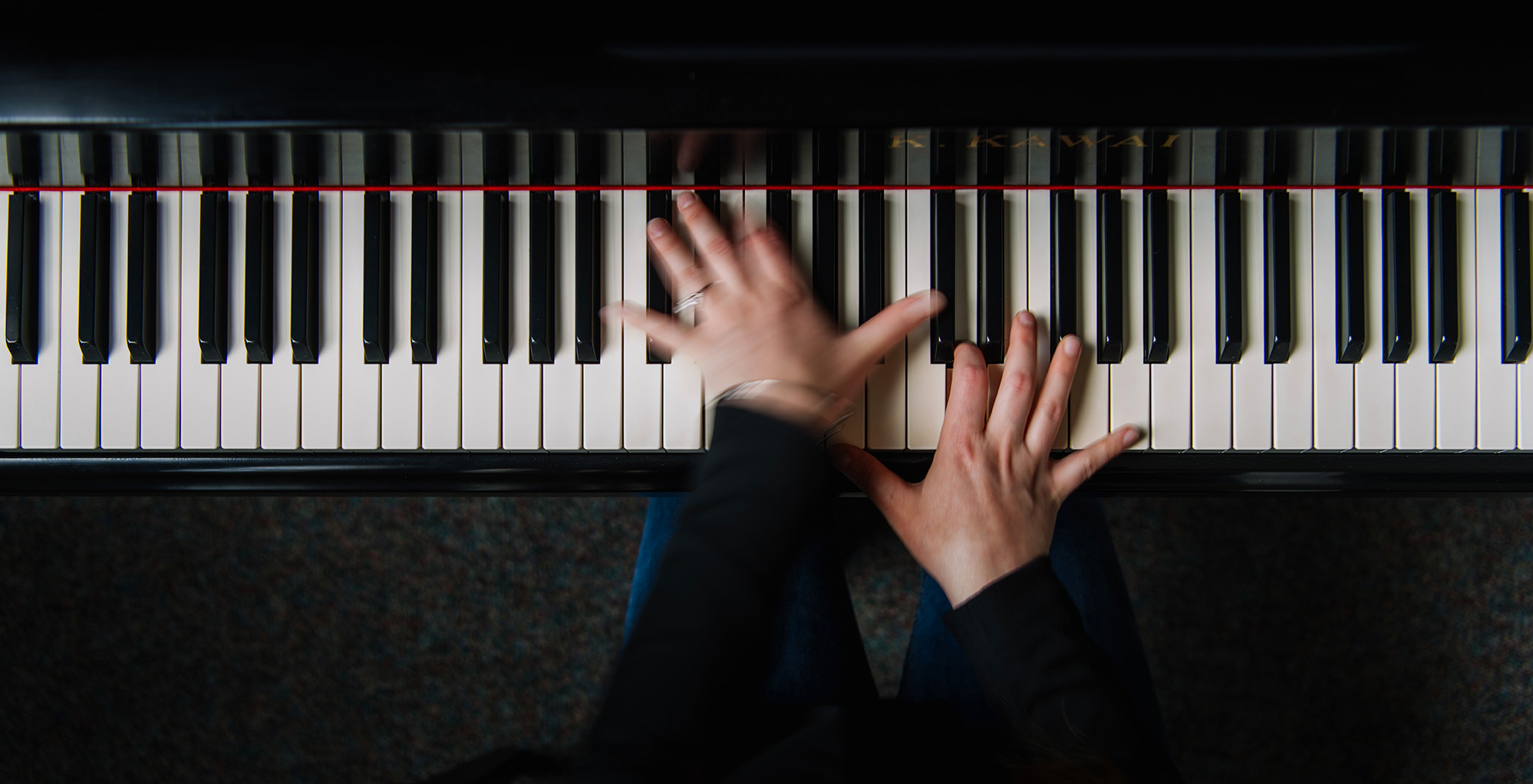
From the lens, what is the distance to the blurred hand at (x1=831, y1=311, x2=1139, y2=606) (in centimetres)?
92

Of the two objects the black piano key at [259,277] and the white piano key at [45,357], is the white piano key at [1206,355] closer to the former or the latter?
the black piano key at [259,277]

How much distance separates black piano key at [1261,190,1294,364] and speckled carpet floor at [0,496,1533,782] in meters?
0.72

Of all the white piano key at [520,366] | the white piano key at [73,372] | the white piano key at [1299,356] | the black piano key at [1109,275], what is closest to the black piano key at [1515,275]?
the white piano key at [1299,356]

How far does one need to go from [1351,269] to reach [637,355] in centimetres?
85

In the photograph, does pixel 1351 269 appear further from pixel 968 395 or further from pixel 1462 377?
pixel 968 395

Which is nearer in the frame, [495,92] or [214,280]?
[495,92]

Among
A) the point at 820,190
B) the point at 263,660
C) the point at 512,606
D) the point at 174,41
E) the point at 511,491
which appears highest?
the point at 174,41

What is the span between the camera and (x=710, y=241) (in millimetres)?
900

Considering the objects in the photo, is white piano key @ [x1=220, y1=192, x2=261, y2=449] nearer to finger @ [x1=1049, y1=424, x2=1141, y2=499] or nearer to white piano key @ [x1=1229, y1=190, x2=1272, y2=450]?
finger @ [x1=1049, y1=424, x2=1141, y2=499]

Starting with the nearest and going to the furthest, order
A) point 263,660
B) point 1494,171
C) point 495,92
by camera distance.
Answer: point 495,92, point 1494,171, point 263,660

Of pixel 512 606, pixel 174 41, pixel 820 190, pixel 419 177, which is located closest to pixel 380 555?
pixel 512 606

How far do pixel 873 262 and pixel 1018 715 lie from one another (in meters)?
0.55

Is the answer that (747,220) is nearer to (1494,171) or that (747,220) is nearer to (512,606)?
(1494,171)

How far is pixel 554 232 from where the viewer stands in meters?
0.92
